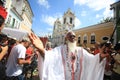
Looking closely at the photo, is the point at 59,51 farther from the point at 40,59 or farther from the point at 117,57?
the point at 117,57

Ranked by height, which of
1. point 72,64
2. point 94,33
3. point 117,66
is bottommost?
point 117,66

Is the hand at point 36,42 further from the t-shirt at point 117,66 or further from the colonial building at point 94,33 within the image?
the colonial building at point 94,33

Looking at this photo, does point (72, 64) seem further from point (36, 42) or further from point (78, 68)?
point (36, 42)

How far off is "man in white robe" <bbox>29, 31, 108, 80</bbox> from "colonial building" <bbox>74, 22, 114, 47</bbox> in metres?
20.2

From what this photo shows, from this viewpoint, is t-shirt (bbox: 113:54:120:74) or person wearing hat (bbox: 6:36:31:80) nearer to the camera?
person wearing hat (bbox: 6:36:31:80)

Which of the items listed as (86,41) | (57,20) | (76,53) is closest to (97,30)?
(86,41)

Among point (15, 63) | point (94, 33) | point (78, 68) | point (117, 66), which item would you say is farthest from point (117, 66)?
point (94, 33)

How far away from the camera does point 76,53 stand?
10.2 feet

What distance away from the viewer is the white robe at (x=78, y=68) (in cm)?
266

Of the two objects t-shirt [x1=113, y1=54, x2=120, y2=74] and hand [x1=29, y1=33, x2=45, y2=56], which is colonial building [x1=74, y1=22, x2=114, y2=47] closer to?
t-shirt [x1=113, y1=54, x2=120, y2=74]

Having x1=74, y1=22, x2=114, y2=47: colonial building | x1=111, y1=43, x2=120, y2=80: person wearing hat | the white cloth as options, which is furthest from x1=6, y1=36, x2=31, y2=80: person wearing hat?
x1=74, y1=22, x2=114, y2=47: colonial building

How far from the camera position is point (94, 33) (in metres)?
26.8

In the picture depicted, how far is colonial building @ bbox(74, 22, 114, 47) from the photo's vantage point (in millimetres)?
23823

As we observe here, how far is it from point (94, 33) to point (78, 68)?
24.5 metres
